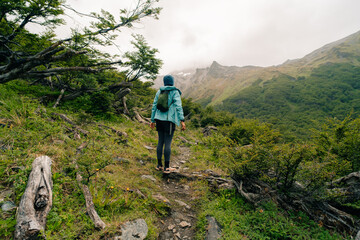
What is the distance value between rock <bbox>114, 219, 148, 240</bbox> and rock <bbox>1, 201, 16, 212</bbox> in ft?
4.95

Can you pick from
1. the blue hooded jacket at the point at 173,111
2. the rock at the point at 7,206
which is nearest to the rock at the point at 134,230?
the rock at the point at 7,206

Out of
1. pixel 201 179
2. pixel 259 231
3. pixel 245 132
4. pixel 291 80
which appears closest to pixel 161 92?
pixel 201 179

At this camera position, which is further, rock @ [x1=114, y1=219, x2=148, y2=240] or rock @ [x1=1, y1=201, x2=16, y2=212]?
rock @ [x1=114, y1=219, x2=148, y2=240]

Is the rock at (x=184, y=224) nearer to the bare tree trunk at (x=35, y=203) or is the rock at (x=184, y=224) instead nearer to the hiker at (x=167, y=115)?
the hiker at (x=167, y=115)

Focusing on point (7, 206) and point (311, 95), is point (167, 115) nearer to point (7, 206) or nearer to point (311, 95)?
point (7, 206)

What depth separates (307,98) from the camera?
395 ft

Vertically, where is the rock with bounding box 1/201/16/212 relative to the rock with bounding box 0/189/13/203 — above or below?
below

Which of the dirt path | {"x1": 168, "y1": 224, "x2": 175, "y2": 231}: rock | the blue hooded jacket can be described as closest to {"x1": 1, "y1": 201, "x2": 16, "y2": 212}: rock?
the dirt path

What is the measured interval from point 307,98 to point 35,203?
159360mm

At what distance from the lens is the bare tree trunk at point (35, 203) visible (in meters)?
1.81

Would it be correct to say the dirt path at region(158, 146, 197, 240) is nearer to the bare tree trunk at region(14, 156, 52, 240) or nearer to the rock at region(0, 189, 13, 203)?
the bare tree trunk at region(14, 156, 52, 240)

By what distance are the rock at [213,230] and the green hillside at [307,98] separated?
102110 mm

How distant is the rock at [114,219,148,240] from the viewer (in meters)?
2.32

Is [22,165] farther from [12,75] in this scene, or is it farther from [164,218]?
[12,75]
